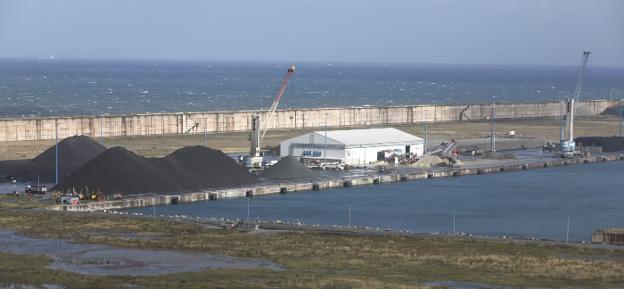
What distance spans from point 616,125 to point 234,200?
7286 cm

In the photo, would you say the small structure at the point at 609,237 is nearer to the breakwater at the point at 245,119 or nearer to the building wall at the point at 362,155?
the building wall at the point at 362,155

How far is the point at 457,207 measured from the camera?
203 ft

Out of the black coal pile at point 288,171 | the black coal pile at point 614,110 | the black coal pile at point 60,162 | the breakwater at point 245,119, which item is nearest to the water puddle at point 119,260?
the black coal pile at point 60,162

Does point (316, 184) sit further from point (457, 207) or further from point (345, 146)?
point (345, 146)

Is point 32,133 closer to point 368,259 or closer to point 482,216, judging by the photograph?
point 482,216

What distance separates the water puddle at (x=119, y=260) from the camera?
37.9m

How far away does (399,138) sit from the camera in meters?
85.2

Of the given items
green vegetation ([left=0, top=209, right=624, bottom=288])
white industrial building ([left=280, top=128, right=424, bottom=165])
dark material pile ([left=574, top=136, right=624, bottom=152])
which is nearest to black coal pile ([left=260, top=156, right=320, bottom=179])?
white industrial building ([left=280, top=128, right=424, bottom=165])

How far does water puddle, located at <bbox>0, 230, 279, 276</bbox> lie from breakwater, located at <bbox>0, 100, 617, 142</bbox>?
45769 millimetres

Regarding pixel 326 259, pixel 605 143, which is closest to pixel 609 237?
pixel 326 259

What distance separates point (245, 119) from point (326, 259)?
70.5m

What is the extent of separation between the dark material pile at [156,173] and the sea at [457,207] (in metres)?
2.45

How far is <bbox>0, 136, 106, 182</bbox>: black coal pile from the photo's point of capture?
66.2m

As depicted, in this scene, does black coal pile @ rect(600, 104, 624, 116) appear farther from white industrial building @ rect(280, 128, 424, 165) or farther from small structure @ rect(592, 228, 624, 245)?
small structure @ rect(592, 228, 624, 245)
